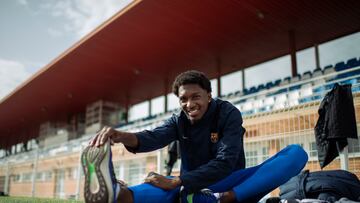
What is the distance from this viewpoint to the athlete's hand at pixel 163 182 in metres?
1.93

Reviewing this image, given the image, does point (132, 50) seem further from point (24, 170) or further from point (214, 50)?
point (24, 170)

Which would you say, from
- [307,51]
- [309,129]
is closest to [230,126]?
[309,129]

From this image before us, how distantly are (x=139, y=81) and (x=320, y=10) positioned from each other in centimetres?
1037

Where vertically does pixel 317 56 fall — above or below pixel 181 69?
below

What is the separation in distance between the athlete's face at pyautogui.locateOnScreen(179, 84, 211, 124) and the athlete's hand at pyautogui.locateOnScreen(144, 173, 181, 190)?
53cm

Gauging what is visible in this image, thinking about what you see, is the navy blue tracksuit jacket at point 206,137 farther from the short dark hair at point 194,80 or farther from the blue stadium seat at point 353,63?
the blue stadium seat at point 353,63

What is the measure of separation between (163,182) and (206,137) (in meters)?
0.54

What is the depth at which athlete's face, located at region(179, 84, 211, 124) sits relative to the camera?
7.61 feet

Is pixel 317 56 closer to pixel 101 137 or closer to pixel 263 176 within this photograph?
pixel 263 176

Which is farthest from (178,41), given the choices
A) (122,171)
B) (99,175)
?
(99,175)

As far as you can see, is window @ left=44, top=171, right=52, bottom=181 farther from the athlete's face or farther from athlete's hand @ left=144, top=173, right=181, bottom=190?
athlete's hand @ left=144, top=173, right=181, bottom=190

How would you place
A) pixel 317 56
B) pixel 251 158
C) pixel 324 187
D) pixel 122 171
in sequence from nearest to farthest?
pixel 324 187 → pixel 251 158 → pixel 122 171 → pixel 317 56

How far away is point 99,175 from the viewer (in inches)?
66.8

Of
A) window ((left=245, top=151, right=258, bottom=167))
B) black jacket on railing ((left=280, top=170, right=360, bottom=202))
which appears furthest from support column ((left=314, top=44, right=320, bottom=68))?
black jacket on railing ((left=280, top=170, right=360, bottom=202))
